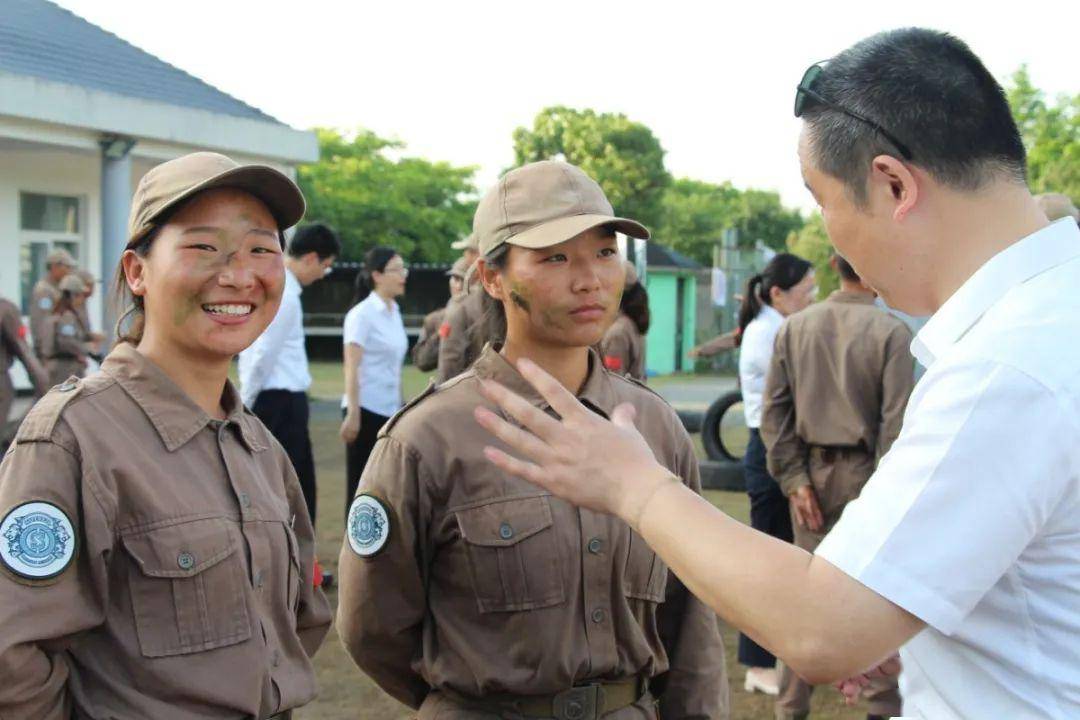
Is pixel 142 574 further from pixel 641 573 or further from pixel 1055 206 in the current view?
pixel 1055 206

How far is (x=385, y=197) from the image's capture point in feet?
150

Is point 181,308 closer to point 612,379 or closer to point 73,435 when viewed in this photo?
point 73,435

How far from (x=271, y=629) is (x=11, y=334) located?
22.5ft

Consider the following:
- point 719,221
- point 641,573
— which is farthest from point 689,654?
point 719,221

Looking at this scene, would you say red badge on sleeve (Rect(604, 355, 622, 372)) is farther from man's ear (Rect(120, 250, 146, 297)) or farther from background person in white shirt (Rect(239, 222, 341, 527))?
man's ear (Rect(120, 250, 146, 297))

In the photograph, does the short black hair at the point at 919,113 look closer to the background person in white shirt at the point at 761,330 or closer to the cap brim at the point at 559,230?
the cap brim at the point at 559,230

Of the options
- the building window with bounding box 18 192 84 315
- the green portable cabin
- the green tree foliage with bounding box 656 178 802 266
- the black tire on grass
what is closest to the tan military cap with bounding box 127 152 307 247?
the black tire on grass

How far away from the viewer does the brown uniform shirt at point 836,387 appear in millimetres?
5008

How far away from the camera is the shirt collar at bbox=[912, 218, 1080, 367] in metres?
1.57

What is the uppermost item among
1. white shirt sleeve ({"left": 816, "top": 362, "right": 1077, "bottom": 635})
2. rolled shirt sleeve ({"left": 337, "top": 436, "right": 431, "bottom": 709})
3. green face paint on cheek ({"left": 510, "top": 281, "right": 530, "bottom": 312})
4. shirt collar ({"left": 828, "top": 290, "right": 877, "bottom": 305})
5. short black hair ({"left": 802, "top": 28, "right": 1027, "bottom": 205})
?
short black hair ({"left": 802, "top": 28, "right": 1027, "bottom": 205})

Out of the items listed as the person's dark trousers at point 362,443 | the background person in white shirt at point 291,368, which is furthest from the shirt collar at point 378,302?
the person's dark trousers at point 362,443

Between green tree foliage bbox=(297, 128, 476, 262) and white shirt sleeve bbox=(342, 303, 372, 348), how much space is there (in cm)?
3409

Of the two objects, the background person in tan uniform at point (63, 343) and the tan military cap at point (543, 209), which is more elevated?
the tan military cap at point (543, 209)

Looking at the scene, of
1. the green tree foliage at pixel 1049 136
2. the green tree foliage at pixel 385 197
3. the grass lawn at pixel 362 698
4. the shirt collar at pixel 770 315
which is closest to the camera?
the grass lawn at pixel 362 698
